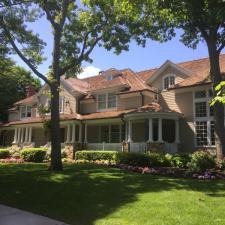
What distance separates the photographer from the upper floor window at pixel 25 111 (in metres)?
38.2

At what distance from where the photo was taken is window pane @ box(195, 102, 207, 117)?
2327cm

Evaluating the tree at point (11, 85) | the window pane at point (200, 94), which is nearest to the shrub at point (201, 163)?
the window pane at point (200, 94)

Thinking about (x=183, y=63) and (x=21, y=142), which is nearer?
(x=183, y=63)

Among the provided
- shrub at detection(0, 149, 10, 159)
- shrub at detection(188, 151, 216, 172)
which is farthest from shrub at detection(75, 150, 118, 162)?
shrub at detection(0, 149, 10, 159)

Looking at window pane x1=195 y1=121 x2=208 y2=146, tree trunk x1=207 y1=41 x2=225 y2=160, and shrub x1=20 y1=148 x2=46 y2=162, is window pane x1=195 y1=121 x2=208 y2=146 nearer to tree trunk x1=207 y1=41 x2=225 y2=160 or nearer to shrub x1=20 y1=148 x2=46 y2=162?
tree trunk x1=207 y1=41 x2=225 y2=160

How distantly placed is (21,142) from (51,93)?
18.1 meters

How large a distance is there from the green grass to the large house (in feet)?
23.5

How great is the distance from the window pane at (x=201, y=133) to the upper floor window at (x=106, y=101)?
28.2ft

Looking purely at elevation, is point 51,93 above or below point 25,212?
above

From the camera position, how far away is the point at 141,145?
77.7 feet

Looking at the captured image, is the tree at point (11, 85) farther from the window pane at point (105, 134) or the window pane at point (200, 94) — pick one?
the window pane at point (200, 94)

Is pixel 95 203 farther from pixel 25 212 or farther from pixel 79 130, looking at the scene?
pixel 79 130

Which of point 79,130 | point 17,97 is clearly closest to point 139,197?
point 79,130

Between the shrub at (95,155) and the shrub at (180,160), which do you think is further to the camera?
the shrub at (95,155)
